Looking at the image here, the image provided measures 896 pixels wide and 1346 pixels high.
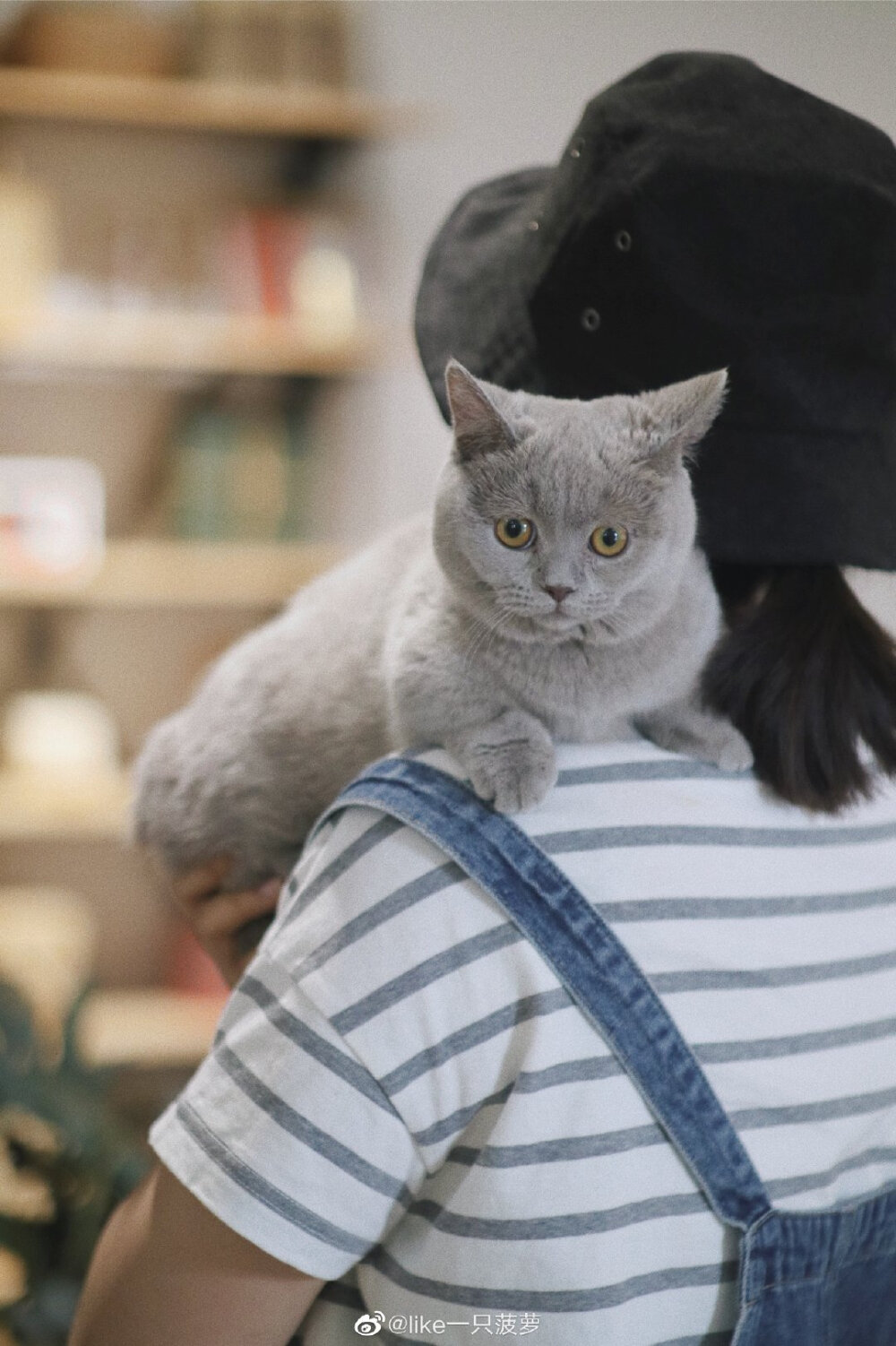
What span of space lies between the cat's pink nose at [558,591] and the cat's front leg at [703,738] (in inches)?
3.7

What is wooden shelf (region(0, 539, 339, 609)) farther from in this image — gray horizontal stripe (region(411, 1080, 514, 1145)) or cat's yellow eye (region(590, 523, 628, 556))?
gray horizontal stripe (region(411, 1080, 514, 1145))

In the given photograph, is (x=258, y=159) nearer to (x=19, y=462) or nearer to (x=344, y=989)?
(x=19, y=462)

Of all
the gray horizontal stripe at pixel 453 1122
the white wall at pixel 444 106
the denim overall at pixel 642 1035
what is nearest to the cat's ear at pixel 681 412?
the denim overall at pixel 642 1035

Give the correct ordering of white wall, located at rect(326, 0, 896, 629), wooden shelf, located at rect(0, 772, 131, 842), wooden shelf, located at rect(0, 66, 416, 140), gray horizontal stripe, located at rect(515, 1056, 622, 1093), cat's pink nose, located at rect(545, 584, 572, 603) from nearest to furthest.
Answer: gray horizontal stripe, located at rect(515, 1056, 622, 1093) < cat's pink nose, located at rect(545, 584, 572, 603) < white wall, located at rect(326, 0, 896, 629) < wooden shelf, located at rect(0, 66, 416, 140) < wooden shelf, located at rect(0, 772, 131, 842)

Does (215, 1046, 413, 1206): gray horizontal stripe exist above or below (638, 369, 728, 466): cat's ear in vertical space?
below

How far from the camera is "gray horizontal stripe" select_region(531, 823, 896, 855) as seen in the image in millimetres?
561

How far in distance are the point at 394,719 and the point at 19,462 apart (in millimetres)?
1853

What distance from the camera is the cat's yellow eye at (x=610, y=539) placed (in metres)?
0.64

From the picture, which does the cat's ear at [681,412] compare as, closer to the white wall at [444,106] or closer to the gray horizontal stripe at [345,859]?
the gray horizontal stripe at [345,859]

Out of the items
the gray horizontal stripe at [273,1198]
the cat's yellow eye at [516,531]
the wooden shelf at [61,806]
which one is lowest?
the wooden shelf at [61,806]

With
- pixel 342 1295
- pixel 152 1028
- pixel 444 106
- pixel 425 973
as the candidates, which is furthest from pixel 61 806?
pixel 425 973

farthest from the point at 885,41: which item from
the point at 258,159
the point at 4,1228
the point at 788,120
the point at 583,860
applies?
the point at 258,159

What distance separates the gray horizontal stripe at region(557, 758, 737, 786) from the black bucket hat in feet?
0.38

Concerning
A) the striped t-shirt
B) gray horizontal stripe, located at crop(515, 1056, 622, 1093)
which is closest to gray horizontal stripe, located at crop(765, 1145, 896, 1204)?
the striped t-shirt
